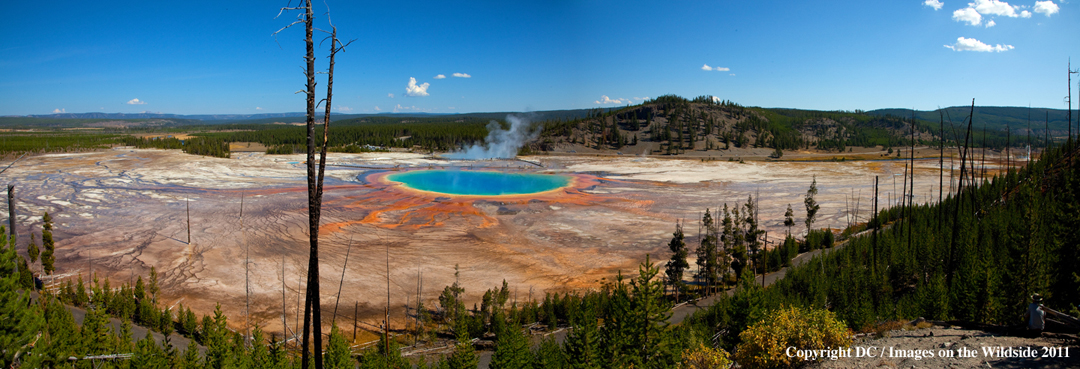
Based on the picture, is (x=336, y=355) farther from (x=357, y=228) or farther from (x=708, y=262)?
(x=357, y=228)

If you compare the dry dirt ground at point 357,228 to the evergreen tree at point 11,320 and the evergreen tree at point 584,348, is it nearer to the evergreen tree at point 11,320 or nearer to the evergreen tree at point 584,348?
the evergreen tree at point 11,320

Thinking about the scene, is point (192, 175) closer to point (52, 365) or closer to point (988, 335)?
point (52, 365)

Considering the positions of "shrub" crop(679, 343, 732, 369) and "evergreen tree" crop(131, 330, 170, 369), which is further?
"evergreen tree" crop(131, 330, 170, 369)

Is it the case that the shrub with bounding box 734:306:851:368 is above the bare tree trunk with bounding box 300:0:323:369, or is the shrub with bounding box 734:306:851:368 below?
below

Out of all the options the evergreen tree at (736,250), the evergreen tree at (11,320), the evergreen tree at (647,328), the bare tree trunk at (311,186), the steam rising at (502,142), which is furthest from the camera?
the steam rising at (502,142)

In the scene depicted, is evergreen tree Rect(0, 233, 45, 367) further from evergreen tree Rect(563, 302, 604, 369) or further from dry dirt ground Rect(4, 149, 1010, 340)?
evergreen tree Rect(563, 302, 604, 369)

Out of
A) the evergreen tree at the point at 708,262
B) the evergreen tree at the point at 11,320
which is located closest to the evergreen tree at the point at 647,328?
the evergreen tree at the point at 708,262

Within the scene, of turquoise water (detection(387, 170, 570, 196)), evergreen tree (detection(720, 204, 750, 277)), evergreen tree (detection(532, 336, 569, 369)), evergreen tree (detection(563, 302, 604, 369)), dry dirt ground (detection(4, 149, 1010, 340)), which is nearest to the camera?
evergreen tree (detection(563, 302, 604, 369))

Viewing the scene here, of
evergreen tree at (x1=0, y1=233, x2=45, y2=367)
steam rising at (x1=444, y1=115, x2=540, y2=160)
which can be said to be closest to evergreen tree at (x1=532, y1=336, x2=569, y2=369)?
evergreen tree at (x1=0, y1=233, x2=45, y2=367)
